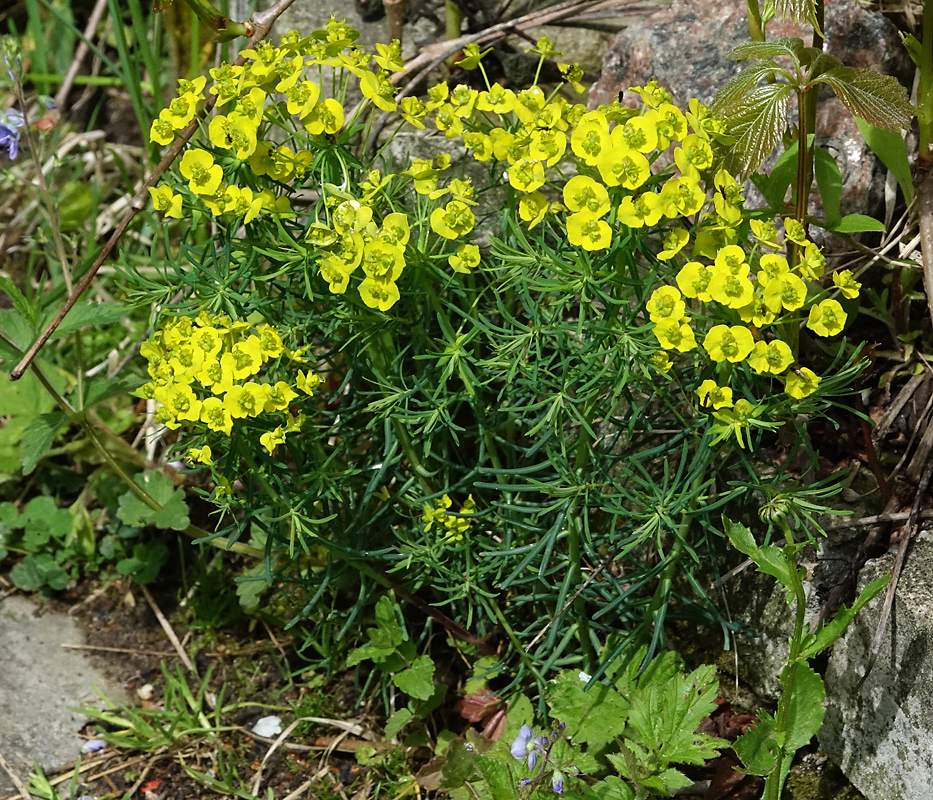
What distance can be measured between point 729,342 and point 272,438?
2.46ft

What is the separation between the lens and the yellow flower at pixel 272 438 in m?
1.57

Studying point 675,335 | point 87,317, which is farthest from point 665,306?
point 87,317

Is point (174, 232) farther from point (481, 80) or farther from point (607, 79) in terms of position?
point (607, 79)

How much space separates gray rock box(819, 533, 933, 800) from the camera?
165 centimetres

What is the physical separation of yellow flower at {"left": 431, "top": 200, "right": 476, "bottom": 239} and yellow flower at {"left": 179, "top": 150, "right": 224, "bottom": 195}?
1.17ft

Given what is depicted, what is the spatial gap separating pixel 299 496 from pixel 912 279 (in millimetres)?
1368

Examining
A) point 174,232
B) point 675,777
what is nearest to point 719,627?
point 675,777

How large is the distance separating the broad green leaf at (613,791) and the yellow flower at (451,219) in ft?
3.20

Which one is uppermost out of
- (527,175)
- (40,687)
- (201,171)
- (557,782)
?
(201,171)

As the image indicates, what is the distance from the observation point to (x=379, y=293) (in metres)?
1.46

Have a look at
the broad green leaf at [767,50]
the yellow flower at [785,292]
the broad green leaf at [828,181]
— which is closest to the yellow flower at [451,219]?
the yellow flower at [785,292]

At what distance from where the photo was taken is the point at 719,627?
1.98 metres

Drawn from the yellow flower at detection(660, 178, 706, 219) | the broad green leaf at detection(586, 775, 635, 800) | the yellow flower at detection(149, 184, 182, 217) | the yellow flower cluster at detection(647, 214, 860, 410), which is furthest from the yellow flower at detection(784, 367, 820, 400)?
the yellow flower at detection(149, 184, 182, 217)

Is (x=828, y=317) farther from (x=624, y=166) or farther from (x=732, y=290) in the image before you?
(x=624, y=166)
